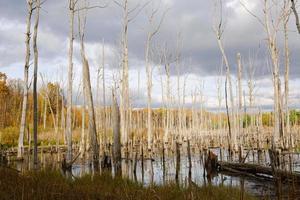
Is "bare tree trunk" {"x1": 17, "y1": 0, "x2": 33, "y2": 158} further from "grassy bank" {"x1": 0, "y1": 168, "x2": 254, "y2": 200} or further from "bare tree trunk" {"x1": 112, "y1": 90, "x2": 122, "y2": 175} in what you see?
"grassy bank" {"x1": 0, "y1": 168, "x2": 254, "y2": 200}

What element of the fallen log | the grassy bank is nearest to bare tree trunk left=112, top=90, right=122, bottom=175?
the grassy bank

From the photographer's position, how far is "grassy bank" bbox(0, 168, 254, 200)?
16.9 feet

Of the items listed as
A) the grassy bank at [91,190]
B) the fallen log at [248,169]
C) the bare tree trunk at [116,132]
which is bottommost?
the fallen log at [248,169]

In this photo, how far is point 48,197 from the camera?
16.3ft

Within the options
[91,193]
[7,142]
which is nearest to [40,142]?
[7,142]

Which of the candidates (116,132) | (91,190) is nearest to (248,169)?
(116,132)

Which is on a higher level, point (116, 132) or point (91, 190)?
point (116, 132)

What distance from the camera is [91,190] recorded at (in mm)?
6211

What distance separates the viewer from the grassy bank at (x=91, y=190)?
5.16 meters

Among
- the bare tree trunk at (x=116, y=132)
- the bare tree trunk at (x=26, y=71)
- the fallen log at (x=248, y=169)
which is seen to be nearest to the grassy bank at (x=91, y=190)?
the bare tree trunk at (x=116, y=132)

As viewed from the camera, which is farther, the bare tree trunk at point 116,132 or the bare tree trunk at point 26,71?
the bare tree trunk at point 26,71

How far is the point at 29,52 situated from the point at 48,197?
40.2ft

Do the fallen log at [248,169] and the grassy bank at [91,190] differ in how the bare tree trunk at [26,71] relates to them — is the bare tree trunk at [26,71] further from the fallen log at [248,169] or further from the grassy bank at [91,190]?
the fallen log at [248,169]

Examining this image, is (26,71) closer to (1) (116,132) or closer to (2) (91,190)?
(1) (116,132)
